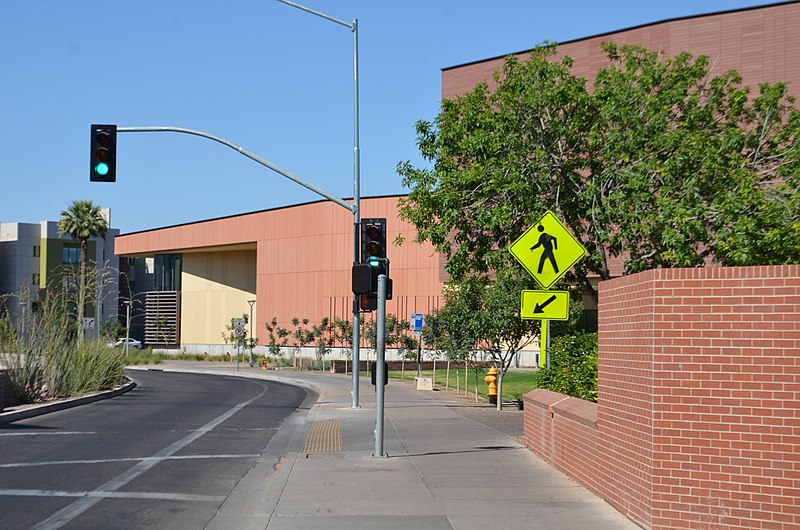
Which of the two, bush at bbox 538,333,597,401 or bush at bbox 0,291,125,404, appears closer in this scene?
bush at bbox 538,333,597,401

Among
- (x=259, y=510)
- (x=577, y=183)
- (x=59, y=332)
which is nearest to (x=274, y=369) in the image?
(x=59, y=332)

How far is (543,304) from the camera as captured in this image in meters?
13.7

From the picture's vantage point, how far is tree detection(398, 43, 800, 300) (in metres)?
18.4

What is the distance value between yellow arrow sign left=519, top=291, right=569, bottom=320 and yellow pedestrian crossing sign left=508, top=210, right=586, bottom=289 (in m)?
0.17

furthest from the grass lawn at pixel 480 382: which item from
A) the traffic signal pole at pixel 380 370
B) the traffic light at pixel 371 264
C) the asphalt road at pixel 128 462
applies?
the traffic signal pole at pixel 380 370

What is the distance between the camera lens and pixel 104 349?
33281mm

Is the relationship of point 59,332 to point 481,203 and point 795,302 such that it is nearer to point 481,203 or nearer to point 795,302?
point 481,203

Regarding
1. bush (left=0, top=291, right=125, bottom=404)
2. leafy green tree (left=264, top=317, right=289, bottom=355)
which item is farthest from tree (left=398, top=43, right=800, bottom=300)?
leafy green tree (left=264, top=317, right=289, bottom=355)

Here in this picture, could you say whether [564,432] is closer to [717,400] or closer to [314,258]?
[717,400]

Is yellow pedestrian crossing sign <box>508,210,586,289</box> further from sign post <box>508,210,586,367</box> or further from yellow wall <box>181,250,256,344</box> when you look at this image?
yellow wall <box>181,250,256,344</box>

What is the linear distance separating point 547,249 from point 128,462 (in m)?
6.99

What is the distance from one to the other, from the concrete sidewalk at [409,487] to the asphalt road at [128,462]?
0.54 metres

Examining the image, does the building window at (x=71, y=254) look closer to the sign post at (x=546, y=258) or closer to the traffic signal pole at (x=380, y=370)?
the traffic signal pole at (x=380, y=370)

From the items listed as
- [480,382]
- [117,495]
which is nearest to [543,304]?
[117,495]
